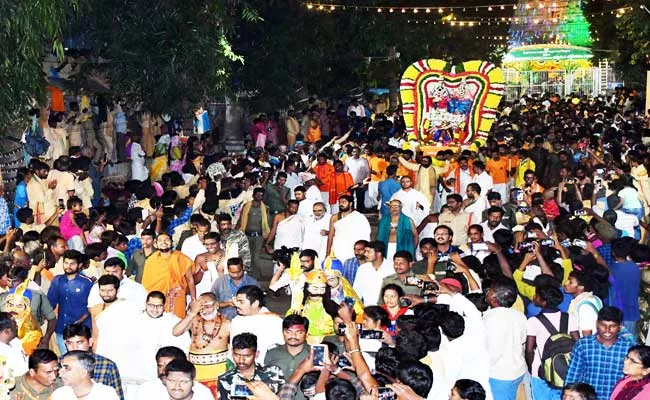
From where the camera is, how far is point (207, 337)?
8.70 metres

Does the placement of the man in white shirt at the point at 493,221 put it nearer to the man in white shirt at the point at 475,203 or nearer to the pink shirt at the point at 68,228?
the man in white shirt at the point at 475,203

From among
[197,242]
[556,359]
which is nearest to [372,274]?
[197,242]

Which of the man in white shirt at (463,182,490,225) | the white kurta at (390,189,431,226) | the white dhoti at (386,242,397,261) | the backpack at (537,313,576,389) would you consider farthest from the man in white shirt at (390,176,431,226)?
the backpack at (537,313,576,389)

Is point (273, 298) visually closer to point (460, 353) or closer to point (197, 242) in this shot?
point (197, 242)

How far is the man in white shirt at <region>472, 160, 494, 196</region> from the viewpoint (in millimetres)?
16891

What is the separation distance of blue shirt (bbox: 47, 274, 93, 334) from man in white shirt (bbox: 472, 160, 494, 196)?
7998 mm

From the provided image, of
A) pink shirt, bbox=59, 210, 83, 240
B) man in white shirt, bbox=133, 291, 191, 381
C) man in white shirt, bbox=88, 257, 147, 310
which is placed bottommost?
man in white shirt, bbox=133, 291, 191, 381

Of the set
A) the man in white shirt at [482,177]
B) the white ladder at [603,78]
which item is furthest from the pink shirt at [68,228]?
the white ladder at [603,78]

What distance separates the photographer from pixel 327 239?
13.0 metres

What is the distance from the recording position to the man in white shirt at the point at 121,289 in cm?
967

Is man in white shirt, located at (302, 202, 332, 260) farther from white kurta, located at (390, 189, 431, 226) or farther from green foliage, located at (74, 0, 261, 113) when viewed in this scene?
green foliage, located at (74, 0, 261, 113)

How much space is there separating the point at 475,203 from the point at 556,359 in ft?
20.2

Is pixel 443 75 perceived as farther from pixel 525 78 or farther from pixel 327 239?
pixel 525 78

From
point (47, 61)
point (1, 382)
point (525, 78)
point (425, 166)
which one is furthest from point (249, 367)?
point (525, 78)
